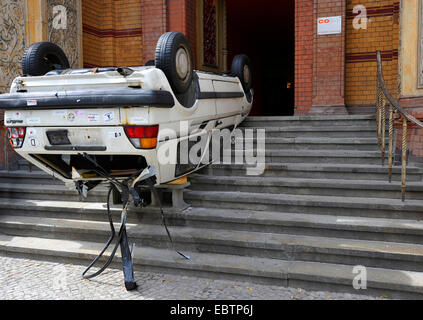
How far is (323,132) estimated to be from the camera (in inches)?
258

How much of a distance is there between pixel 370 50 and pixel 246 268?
18.4ft

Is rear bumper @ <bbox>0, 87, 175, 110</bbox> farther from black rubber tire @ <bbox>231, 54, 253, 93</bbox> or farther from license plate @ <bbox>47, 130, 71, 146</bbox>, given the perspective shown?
black rubber tire @ <bbox>231, 54, 253, 93</bbox>

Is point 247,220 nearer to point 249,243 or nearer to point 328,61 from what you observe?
point 249,243

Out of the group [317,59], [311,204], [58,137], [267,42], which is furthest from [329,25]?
[267,42]

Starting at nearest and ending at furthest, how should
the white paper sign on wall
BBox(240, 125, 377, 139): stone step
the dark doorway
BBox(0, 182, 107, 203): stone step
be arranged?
BBox(0, 182, 107, 203): stone step < BBox(240, 125, 377, 139): stone step < the white paper sign on wall < the dark doorway

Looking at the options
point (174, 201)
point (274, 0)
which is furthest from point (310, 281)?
point (274, 0)

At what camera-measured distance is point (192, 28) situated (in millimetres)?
8758

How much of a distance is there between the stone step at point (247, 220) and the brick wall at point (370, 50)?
4.11 metres

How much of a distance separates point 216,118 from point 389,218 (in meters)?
2.53

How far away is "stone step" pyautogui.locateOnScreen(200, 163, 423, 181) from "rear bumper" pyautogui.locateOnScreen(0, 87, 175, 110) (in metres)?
1.95

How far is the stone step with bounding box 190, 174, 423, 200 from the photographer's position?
477 centimetres
